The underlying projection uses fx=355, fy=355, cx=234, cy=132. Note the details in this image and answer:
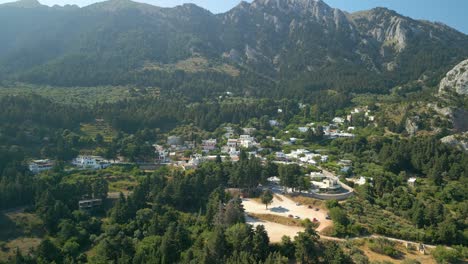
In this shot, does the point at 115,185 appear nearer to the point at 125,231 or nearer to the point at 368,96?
the point at 125,231

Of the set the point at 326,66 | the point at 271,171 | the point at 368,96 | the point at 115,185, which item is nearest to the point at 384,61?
the point at 326,66

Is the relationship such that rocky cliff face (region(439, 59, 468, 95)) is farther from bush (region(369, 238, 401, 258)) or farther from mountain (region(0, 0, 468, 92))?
bush (region(369, 238, 401, 258))

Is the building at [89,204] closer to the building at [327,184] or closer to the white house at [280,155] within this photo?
the building at [327,184]

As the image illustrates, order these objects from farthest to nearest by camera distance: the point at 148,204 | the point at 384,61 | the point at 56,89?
the point at 384,61 < the point at 56,89 < the point at 148,204

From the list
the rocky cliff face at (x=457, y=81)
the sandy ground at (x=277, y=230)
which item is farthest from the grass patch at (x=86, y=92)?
the rocky cliff face at (x=457, y=81)

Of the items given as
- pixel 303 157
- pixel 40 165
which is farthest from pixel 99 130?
pixel 303 157

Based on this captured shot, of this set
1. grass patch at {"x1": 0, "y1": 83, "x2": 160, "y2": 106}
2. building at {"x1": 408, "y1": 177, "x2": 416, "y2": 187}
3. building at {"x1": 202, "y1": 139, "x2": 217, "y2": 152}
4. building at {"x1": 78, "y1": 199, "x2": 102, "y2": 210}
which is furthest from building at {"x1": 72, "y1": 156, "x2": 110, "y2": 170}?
building at {"x1": 408, "y1": 177, "x2": 416, "y2": 187}
